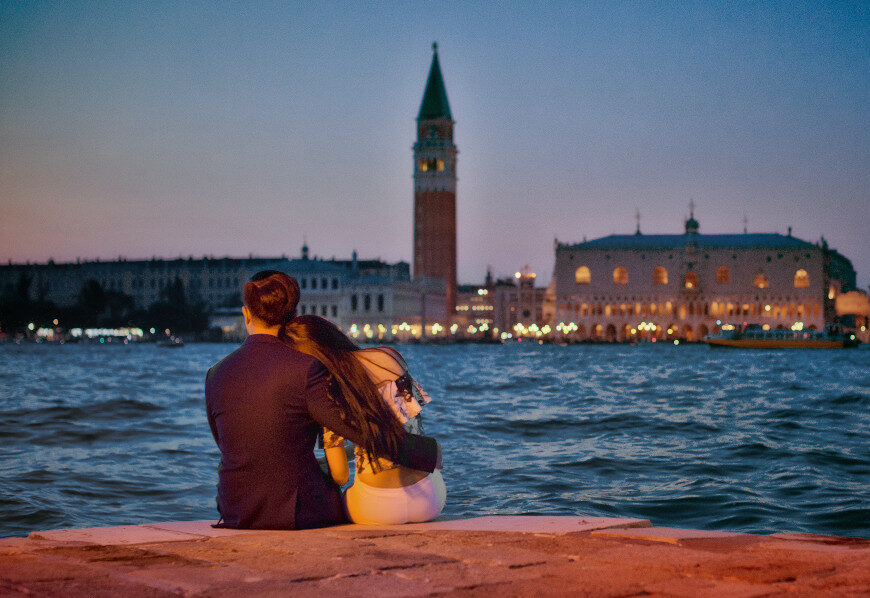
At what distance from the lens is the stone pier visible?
8.93ft

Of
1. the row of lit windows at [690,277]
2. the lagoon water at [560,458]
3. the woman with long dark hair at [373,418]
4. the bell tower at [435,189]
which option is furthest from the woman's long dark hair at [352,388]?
A: the bell tower at [435,189]

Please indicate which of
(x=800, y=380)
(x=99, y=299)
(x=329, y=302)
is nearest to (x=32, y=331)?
(x=99, y=299)

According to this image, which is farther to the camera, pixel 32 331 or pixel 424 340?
pixel 32 331

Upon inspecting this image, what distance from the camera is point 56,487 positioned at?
28.4ft

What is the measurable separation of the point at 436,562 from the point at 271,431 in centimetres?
97

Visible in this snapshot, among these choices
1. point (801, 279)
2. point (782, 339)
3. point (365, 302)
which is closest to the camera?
point (782, 339)

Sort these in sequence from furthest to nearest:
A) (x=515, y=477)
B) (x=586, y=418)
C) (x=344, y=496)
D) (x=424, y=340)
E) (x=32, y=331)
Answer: (x=32, y=331) < (x=424, y=340) < (x=586, y=418) < (x=515, y=477) < (x=344, y=496)

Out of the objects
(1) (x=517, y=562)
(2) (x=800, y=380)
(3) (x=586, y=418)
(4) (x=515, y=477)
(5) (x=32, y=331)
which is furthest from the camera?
(5) (x=32, y=331)

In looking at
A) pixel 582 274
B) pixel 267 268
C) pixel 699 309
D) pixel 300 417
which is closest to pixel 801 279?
pixel 699 309

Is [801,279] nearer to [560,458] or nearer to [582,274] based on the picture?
[582,274]

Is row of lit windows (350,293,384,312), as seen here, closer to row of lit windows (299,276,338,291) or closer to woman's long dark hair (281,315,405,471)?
row of lit windows (299,276,338,291)

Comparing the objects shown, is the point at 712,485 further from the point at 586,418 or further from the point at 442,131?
the point at 442,131

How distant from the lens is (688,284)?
3600 inches

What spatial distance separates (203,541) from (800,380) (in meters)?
25.7
